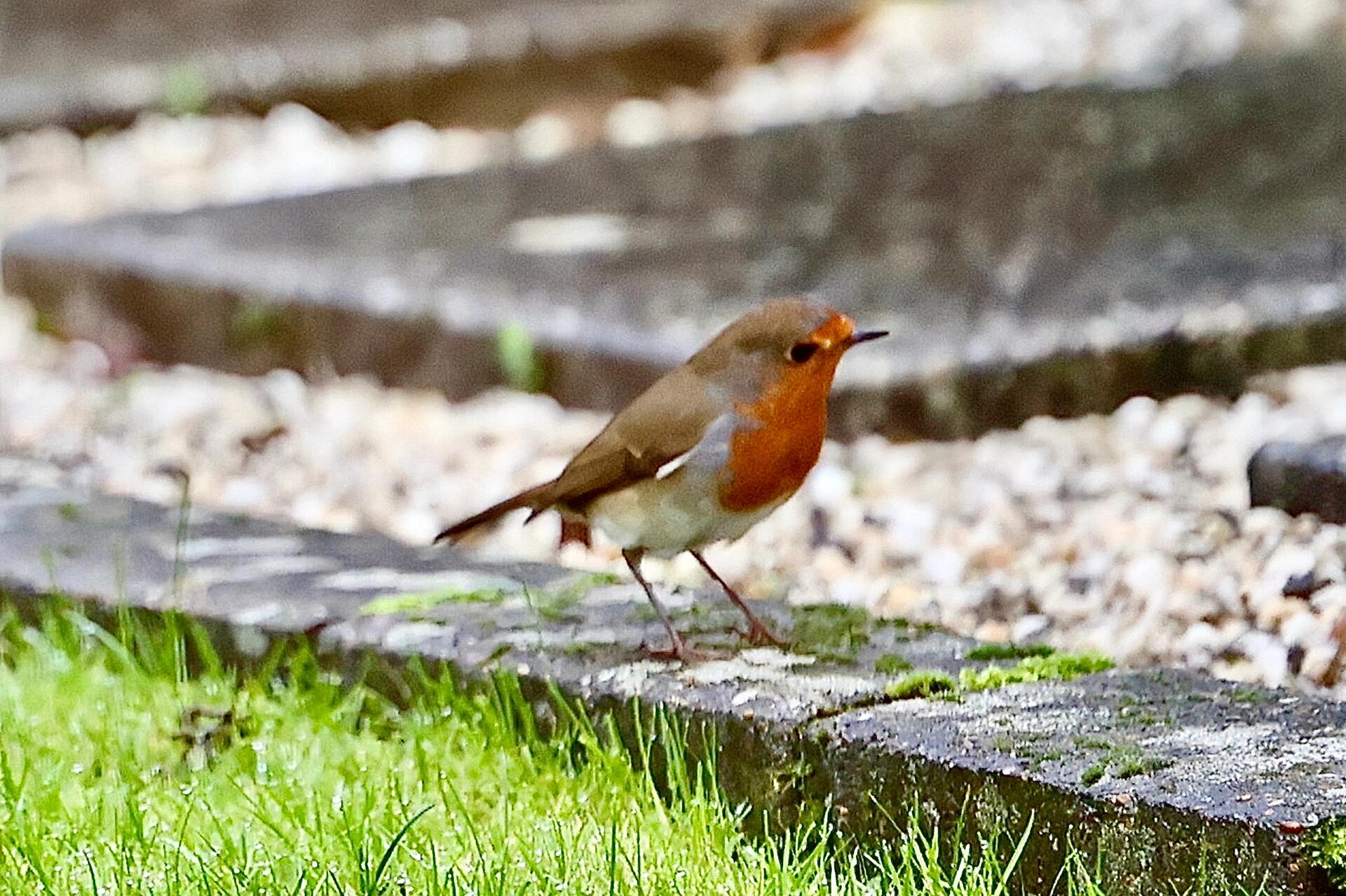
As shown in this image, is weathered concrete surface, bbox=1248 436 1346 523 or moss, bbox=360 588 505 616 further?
weathered concrete surface, bbox=1248 436 1346 523

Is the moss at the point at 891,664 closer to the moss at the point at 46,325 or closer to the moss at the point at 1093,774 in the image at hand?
the moss at the point at 1093,774

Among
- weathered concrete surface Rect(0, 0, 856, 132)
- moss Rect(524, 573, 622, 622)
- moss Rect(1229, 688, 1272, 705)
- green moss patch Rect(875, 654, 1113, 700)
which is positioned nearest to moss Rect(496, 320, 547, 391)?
moss Rect(524, 573, 622, 622)

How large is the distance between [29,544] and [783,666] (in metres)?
1.56

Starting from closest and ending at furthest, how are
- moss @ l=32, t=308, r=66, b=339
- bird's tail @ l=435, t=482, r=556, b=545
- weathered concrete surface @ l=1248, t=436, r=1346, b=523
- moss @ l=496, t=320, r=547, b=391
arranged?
bird's tail @ l=435, t=482, r=556, b=545, weathered concrete surface @ l=1248, t=436, r=1346, b=523, moss @ l=496, t=320, r=547, b=391, moss @ l=32, t=308, r=66, b=339

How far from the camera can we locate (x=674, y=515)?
10.2ft

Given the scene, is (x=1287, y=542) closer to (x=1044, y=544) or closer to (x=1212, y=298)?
(x=1044, y=544)

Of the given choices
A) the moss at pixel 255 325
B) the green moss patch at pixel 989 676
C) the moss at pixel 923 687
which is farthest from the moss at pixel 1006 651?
the moss at pixel 255 325

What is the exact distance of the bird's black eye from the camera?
303cm

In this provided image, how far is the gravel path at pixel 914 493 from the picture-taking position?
3580mm

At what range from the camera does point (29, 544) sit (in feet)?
13.2

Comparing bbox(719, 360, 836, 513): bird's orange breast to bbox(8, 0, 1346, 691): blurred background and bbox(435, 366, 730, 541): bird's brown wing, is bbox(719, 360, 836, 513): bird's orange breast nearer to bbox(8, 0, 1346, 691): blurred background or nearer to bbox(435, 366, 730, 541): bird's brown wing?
bbox(435, 366, 730, 541): bird's brown wing

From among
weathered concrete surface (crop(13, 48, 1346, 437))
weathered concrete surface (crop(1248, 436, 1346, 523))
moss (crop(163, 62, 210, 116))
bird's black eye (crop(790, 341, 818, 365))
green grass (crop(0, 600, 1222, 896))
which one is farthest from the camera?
moss (crop(163, 62, 210, 116))

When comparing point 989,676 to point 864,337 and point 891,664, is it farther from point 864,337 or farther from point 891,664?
point 864,337

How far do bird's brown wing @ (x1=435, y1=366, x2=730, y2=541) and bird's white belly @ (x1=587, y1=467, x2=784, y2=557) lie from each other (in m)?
0.02
